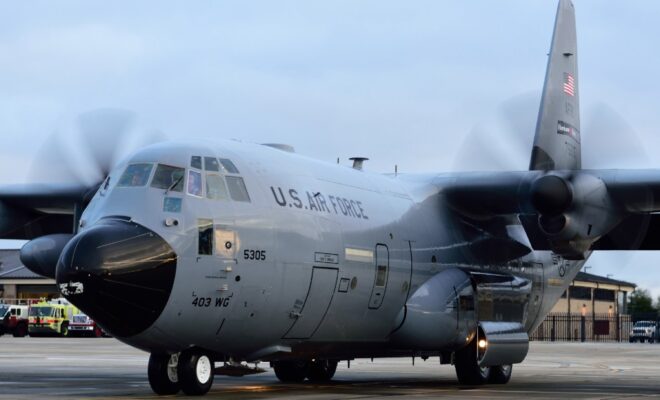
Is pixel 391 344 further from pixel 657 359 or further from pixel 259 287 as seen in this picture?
pixel 657 359

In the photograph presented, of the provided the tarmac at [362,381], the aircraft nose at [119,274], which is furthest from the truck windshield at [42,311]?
the aircraft nose at [119,274]

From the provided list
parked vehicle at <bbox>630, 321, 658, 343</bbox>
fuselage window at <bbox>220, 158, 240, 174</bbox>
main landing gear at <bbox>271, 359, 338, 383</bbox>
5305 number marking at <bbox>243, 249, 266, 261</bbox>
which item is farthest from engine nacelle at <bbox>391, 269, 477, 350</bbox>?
parked vehicle at <bbox>630, 321, 658, 343</bbox>

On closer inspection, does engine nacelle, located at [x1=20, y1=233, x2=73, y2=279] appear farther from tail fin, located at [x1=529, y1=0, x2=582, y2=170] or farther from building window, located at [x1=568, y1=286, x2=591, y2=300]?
building window, located at [x1=568, y1=286, x2=591, y2=300]

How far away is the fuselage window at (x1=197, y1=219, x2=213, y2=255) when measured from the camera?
609 inches

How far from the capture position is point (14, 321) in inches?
2345

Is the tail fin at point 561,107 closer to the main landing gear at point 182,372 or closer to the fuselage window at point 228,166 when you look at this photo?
the fuselage window at point 228,166

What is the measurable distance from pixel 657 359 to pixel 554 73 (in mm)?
15137

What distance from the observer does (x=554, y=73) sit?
24047 millimetres

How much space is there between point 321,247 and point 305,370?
191 inches

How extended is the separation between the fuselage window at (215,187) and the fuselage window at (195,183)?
14cm

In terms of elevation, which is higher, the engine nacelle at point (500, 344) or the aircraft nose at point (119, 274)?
the aircraft nose at point (119, 274)

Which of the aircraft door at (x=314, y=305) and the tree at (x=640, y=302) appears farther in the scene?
the tree at (x=640, y=302)

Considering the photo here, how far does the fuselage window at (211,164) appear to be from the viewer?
53.5ft

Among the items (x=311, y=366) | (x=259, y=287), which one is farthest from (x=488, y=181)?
(x=259, y=287)
